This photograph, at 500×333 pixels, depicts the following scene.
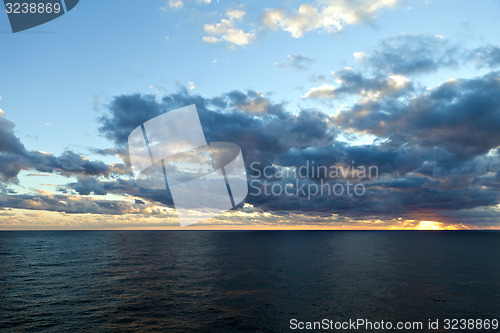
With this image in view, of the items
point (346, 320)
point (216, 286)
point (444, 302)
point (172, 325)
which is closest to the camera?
point (172, 325)

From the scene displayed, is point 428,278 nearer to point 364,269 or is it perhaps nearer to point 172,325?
point 364,269

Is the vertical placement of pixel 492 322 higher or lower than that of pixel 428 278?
higher

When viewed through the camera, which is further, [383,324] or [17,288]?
[17,288]

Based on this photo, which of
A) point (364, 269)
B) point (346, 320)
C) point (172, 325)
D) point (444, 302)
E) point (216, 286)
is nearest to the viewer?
point (172, 325)

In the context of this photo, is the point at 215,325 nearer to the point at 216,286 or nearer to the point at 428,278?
the point at 216,286

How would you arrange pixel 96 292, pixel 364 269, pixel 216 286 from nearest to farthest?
pixel 96 292
pixel 216 286
pixel 364 269

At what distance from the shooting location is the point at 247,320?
35938 mm

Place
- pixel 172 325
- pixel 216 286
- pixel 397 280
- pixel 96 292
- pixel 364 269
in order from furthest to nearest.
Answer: pixel 364 269, pixel 397 280, pixel 216 286, pixel 96 292, pixel 172 325

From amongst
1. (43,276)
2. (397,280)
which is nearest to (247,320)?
(397,280)

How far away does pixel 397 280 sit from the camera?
6191 centimetres

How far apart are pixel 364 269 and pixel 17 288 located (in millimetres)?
74907

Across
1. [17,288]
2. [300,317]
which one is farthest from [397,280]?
[17,288]

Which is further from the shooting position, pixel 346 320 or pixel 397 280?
pixel 397 280

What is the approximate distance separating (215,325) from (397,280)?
147 ft
